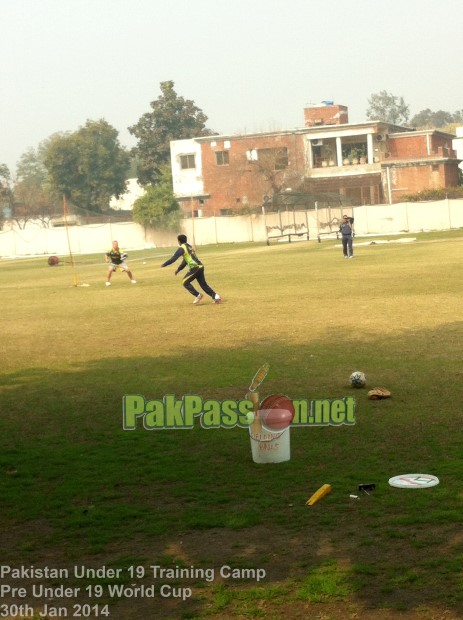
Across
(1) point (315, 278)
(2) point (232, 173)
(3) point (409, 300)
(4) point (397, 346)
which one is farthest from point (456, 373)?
(2) point (232, 173)

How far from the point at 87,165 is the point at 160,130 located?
8.75 meters

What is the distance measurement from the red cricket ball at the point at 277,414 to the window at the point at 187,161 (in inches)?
3212

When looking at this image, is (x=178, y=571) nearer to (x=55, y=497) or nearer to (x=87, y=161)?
(x=55, y=497)

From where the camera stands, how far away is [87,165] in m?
96.5

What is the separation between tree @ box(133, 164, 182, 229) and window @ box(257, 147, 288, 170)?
29.8 ft

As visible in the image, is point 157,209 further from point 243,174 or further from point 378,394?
point 378,394

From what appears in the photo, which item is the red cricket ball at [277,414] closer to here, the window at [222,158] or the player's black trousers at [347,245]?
the player's black trousers at [347,245]

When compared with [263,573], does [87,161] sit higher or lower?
higher

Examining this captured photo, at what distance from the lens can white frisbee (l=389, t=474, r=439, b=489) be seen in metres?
8.09

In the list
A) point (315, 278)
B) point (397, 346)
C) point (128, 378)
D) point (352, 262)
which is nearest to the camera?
point (128, 378)

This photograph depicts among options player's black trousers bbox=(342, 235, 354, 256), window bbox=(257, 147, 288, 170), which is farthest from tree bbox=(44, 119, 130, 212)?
player's black trousers bbox=(342, 235, 354, 256)

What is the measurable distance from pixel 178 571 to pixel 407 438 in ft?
12.7

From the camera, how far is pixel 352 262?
1506 inches
